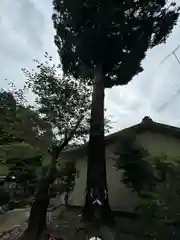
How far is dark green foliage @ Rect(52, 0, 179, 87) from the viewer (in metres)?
14.0

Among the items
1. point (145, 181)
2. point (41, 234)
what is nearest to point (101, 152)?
point (145, 181)

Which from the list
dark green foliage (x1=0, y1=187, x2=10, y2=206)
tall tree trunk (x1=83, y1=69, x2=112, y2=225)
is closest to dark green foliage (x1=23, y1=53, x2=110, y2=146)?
tall tree trunk (x1=83, y1=69, x2=112, y2=225)

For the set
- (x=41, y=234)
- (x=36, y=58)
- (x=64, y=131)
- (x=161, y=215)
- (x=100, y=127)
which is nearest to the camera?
(x=161, y=215)

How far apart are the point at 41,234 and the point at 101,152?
380 cm

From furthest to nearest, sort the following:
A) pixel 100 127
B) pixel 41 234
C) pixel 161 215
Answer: pixel 100 127 < pixel 41 234 < pixel 161 215

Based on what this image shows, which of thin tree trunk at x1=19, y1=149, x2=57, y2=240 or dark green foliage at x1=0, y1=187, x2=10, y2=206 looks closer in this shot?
thin tree trunk at x1=19, y1=149, x2=57, y2=240

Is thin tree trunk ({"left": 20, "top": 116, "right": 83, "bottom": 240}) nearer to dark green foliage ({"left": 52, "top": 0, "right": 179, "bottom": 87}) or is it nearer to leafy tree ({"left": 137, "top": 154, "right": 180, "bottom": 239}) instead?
leafy tree ({"left": 137, "top": 154, "right": 180, "bottom": 239})

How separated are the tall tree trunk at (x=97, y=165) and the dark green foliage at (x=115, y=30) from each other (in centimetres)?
82

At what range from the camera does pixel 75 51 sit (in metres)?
14.6

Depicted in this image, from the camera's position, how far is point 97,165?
1363 centimetres

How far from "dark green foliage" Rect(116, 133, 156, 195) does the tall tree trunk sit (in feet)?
2.74

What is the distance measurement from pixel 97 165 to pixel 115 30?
545 centimetres

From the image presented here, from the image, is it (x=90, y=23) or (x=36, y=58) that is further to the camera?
(x=36, y=58)

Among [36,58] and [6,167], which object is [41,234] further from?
[36,58]
